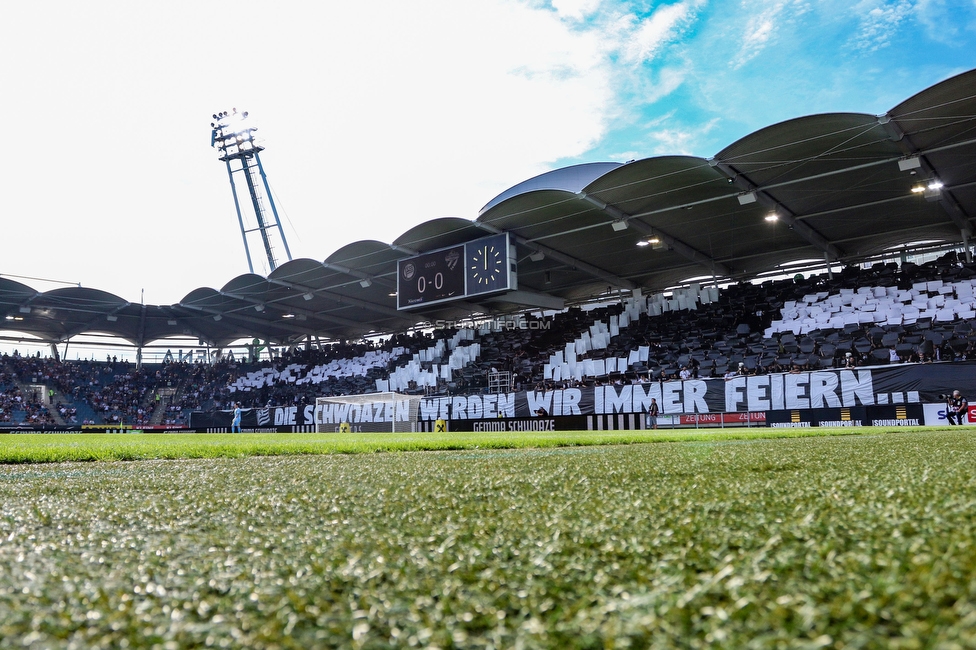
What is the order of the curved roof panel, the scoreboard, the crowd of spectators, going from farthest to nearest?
the curved roof panel, the scoreboard, the crowd of spectators

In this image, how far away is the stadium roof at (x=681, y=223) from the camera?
50.6 ft

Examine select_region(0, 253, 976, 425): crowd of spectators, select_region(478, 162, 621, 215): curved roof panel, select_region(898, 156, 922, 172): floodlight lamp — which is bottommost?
select_region(0, 253, 976, 425): crowd of spectators

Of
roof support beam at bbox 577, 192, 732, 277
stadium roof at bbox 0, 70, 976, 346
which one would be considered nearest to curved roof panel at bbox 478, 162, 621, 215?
stadium roof at bbox 0, 70, 976, 346

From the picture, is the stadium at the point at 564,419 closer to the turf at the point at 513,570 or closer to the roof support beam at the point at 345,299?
the turf at the point at 513,570

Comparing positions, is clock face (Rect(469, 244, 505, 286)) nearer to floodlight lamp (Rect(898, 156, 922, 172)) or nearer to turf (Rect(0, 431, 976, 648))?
floodlight lamp (Rect(898, 156, 922, 172))

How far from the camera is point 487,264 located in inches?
869

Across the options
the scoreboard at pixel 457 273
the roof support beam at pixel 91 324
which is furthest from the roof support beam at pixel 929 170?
the roof support beam at pixel 91 324

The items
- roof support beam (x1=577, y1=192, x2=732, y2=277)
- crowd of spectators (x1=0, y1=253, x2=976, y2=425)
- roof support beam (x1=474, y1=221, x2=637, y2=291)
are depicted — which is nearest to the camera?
crowd of spectators (x1=0, y1=253, x2=976, y2=425)

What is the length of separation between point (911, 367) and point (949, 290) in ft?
15.6

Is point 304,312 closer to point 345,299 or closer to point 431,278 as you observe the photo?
point 345,299

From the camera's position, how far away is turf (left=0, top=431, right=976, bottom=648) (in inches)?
26.3

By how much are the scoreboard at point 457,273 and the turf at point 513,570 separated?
64.9 ft

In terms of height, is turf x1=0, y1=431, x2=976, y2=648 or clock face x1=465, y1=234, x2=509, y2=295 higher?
clock face x1=465, y1=234, x2=509, y2=295

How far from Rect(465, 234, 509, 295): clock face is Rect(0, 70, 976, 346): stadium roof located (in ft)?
1.70
